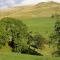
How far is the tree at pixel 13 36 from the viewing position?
44000 mm

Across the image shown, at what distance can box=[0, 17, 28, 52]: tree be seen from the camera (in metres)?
44.0

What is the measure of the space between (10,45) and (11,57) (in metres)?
20.7

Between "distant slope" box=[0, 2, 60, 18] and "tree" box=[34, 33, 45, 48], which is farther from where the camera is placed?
"distant slope" box=[0, 2, 60, 18]

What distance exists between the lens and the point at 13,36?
46.2 m

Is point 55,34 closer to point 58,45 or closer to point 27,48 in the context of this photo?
point 58,45

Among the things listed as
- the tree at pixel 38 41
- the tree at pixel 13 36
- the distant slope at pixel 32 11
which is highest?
the distant slope at pixel 32 11

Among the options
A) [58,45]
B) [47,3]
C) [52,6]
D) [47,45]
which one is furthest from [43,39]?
[47,3]

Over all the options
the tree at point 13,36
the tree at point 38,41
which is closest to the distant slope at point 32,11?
the tree at point 38,41

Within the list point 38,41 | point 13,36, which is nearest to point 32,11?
point 38,41

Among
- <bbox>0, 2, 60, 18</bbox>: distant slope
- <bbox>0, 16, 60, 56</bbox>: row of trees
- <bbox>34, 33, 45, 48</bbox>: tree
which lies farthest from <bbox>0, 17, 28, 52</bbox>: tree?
<bbox>0, 2, 60, 18</bbox>: distant slope

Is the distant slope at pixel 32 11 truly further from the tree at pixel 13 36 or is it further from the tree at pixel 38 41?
the tree at pixel 13 36

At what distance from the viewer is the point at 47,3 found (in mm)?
132500

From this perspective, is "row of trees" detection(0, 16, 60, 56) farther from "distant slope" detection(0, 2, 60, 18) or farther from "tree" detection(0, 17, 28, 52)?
"distant slope" detection(0, 2, 60, 18)

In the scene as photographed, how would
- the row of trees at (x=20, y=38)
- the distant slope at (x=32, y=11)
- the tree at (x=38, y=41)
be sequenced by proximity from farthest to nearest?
the distant slope at (x=32, y=11)
the tree at (x=38, y=41)
the row of trees at (x=20, y=38)
